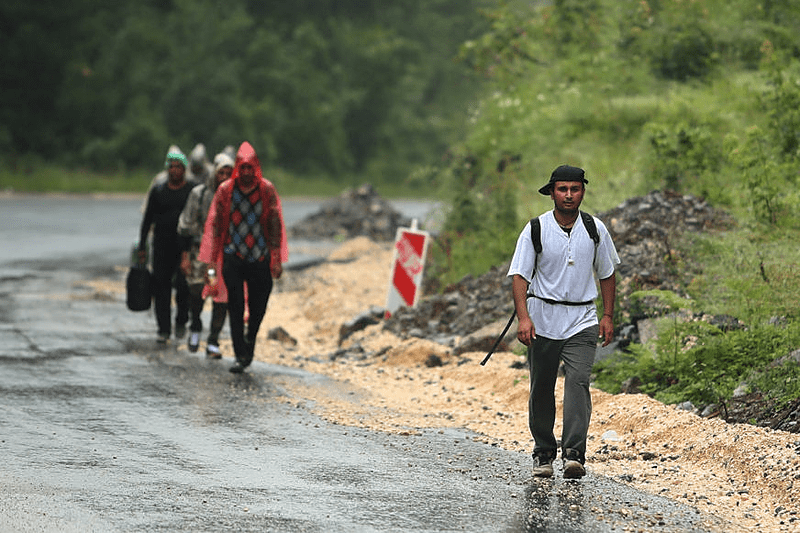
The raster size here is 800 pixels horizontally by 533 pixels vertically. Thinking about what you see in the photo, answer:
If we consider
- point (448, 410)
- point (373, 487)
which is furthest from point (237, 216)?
point (373, 487)

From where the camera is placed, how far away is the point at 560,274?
7.11 metres

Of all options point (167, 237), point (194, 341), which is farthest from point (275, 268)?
point (167, 237)

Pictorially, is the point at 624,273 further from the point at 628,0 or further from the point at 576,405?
the point at 628,0

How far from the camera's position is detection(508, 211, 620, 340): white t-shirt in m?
7.09

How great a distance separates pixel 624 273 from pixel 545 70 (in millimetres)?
12446

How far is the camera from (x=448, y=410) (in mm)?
9609

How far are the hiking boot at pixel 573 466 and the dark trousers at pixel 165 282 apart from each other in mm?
6560

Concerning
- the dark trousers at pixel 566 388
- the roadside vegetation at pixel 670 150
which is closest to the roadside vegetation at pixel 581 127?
the roadside vegetation at pixel 670 150

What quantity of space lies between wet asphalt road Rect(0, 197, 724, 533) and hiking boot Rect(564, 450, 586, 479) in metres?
0.07

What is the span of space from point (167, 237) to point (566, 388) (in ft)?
21.7

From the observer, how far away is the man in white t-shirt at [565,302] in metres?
7.05

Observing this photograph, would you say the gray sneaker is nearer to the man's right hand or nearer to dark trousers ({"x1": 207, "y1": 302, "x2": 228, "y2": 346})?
the man's right hand

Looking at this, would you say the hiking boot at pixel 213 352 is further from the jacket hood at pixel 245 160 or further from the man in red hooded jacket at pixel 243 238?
the jacket hood at pixel 245 160

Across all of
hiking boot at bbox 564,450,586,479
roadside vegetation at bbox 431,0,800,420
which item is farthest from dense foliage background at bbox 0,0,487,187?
hiking boot at bbox 564,450,586,479
